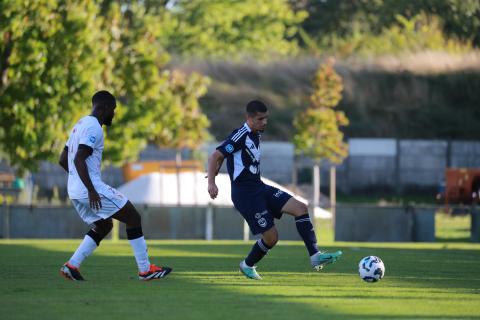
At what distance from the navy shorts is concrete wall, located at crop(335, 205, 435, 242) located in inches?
581

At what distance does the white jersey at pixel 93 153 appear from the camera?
12.3 m

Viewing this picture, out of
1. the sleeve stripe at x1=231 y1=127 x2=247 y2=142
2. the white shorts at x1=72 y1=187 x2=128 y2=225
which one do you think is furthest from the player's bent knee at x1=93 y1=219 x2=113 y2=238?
the sleeve stripe at x1=231 y1=127 x2=247 y2=142

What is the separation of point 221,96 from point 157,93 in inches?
857

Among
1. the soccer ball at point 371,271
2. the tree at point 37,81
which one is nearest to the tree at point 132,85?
the tree at point 37,81

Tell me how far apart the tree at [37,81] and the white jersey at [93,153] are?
19.9 meters

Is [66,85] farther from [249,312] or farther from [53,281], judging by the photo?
[249,312]

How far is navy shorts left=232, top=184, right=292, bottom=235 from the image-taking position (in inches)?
520

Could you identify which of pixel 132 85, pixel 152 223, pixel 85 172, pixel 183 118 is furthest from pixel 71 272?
pixel 183 118

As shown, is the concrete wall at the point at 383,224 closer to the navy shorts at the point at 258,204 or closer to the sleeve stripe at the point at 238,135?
the navy shorts at the point at 258,204

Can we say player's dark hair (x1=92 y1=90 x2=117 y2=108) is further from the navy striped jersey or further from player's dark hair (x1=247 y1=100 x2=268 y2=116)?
player's dark hair (x1=247 y1=100 x2=268 y2=116)

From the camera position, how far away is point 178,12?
6606 centimetres

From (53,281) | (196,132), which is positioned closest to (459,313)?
(53,281)

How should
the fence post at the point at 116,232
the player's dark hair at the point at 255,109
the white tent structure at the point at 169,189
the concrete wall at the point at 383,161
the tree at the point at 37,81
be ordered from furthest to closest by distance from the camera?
the concrete wall at the point at 383,161 → the white tent structure at the point at 169,189 → the tree at the point at 37,81 → the fence post at the point at 116,232 → the player's dark hair at the point at 255,109

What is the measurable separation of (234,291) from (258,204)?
1.74 m
